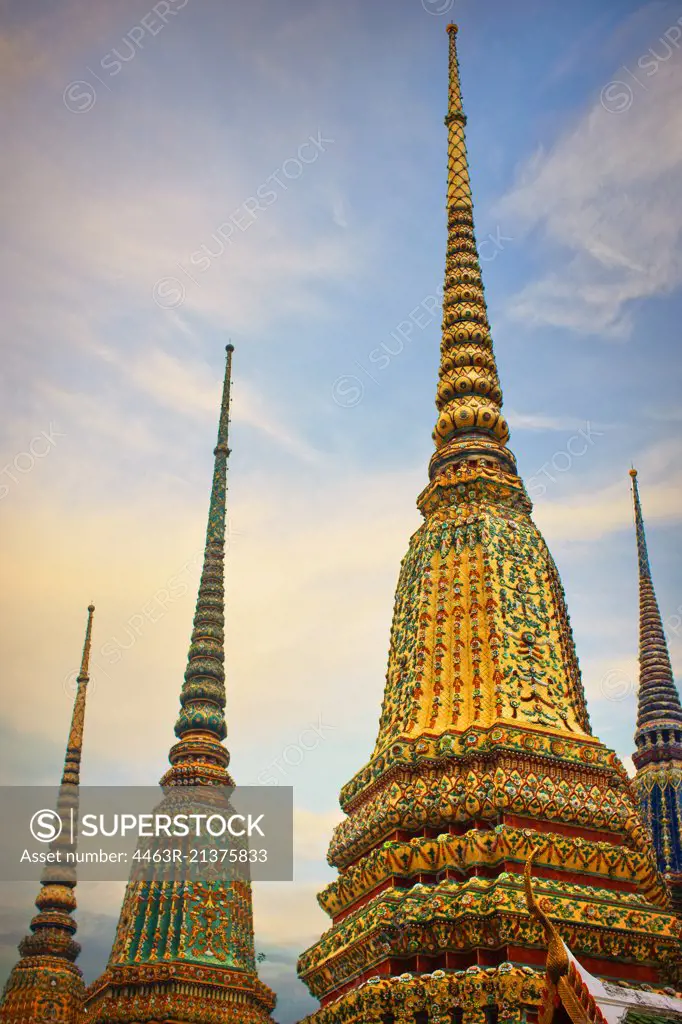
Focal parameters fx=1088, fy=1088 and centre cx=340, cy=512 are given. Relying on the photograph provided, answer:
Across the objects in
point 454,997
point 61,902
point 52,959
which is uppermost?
point 61,902

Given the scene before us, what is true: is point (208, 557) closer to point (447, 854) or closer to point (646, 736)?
point (646, 736)

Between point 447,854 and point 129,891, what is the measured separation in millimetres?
14961

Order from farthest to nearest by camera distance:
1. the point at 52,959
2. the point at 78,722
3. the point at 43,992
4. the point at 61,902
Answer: the point at 78,722
the point at 61,902
the point at 52,959
the point at 43,992

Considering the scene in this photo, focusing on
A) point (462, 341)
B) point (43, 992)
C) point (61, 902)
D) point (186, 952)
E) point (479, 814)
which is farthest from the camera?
point (61, 902)

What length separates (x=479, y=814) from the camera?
1226cm

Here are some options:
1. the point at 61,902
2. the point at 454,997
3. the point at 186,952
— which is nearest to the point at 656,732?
the point at 186,952

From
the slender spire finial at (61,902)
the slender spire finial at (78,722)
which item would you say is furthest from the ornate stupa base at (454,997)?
the slender spire finial at (78,722)

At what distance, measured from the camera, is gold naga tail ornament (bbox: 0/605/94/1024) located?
29328mm

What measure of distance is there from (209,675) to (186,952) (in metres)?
7.70

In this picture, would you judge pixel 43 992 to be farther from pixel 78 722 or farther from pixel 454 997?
pixel 454 997

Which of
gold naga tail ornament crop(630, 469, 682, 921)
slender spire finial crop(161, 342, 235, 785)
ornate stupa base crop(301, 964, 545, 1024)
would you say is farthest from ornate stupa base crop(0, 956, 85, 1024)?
ornate stupa base crop(301, 964, 545, 1024)

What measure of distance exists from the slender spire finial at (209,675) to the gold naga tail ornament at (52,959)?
6.86 meters

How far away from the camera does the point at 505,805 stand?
12125 mm

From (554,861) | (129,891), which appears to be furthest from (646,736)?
(554,861)
